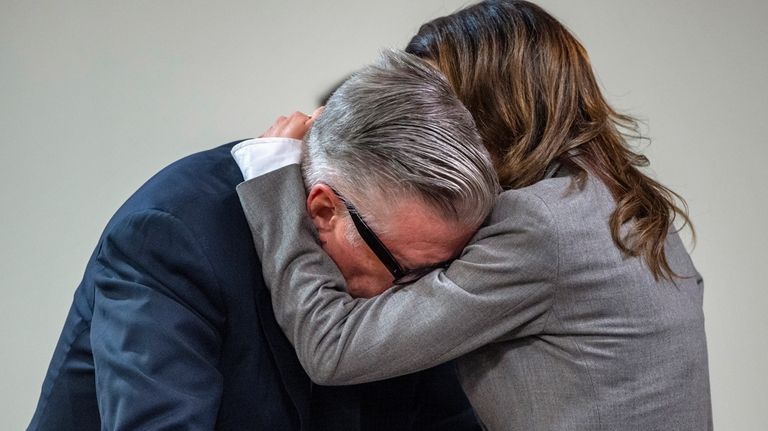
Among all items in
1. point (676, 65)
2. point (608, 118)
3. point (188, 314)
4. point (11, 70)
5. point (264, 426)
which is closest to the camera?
point (188, 314)

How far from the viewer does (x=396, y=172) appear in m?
1.13

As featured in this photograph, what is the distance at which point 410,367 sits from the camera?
1.18 m

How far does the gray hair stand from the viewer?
1129 mm

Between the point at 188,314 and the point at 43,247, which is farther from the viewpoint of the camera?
the point at 43,247

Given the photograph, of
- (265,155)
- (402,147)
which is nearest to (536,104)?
(402,147)

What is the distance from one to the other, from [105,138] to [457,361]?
3.54 ft

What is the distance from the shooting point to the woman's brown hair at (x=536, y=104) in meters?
1.26

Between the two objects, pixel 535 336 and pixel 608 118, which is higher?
pixel 608 118

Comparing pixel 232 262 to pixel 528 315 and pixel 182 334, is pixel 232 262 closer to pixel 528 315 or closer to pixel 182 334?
pixel 182 334

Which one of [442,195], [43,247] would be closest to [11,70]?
[43,247]

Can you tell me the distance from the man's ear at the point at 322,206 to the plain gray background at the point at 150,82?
0.89 meters

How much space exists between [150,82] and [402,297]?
3.48 ft

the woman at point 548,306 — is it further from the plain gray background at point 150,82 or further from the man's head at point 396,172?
the plain gray background at point 150,82

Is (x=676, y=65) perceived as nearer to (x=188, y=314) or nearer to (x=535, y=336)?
(x=535, y=336)
